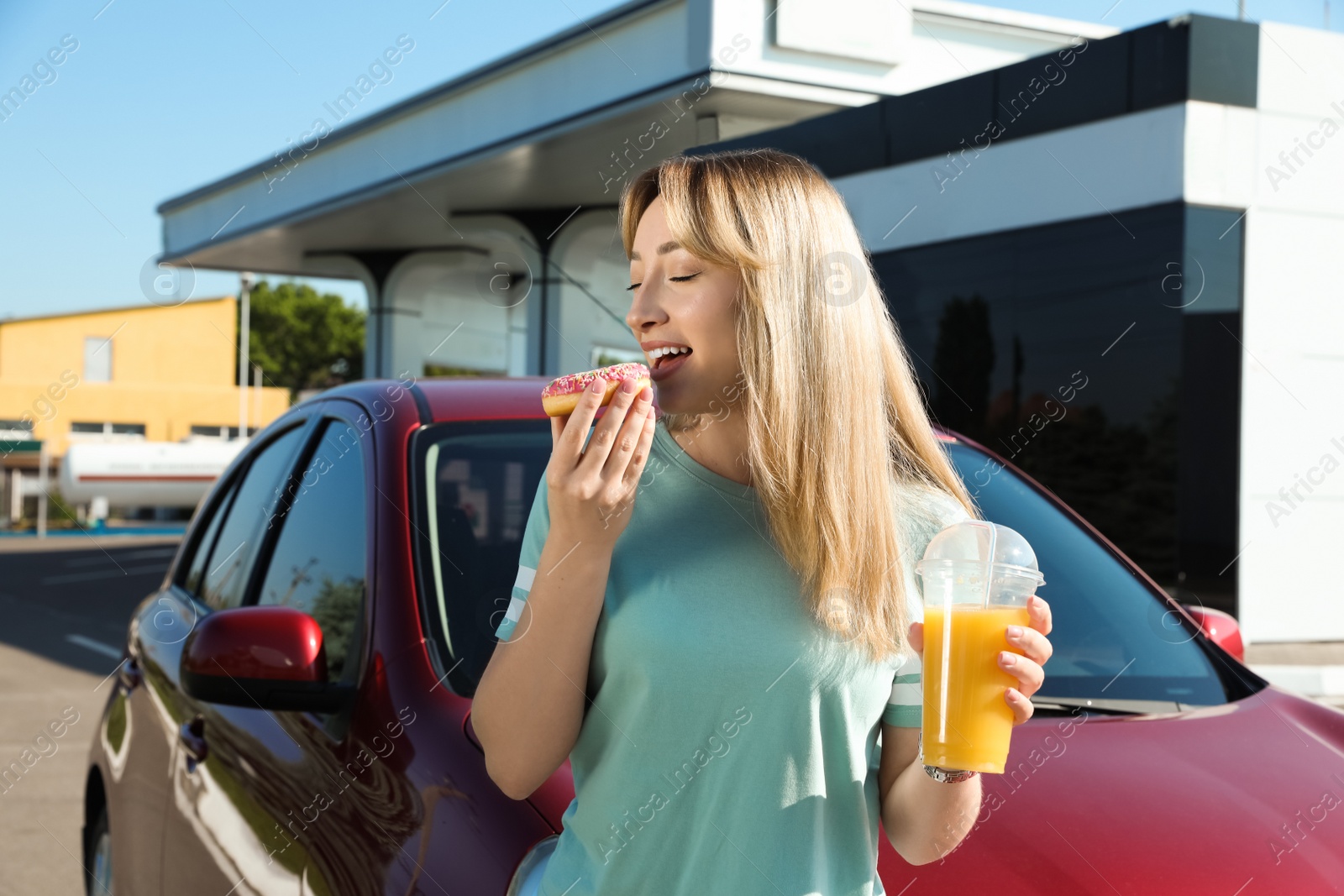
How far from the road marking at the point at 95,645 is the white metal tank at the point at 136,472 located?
64.1 feet

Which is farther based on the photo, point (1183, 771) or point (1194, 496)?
point (1194, 496)

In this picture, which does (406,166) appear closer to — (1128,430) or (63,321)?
(1128,430)

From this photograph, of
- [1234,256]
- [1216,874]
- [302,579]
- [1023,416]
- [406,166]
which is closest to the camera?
[1216,874]

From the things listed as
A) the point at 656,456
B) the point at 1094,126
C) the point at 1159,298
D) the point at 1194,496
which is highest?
the point at 1094,126

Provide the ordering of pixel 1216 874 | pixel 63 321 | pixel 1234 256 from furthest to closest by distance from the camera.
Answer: pixel 63 321 → pixel 1234 256 → pixel 1216 874

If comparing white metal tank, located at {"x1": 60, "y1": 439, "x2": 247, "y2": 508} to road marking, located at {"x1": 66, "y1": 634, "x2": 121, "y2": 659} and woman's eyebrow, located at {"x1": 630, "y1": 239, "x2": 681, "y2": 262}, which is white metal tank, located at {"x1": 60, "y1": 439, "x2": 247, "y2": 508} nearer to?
road marking, located at {"x1": 66, "y1": 634, "x2": 121, "y2": 659}

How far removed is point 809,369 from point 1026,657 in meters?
0.44

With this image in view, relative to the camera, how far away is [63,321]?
44.3 m

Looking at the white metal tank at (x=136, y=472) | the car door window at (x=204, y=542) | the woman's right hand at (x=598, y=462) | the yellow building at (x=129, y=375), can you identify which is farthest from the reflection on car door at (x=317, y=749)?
the yellow building at (x=129, y=375)

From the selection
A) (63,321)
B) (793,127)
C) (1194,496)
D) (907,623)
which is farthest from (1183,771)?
(63,321)

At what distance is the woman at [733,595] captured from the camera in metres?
1.44

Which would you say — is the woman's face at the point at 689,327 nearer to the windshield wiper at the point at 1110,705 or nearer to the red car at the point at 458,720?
the red car at the point at 458,720

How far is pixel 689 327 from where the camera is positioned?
1529 mm

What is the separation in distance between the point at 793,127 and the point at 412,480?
9.79m
